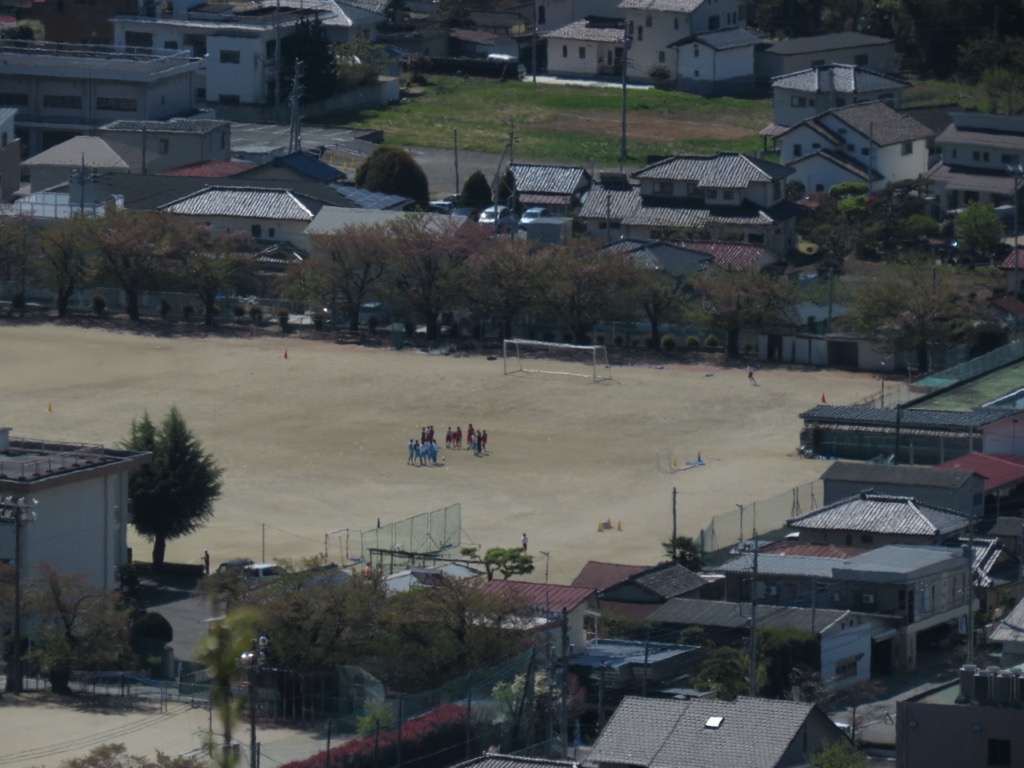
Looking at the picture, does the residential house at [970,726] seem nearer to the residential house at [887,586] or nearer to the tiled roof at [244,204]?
the residential house at [887,586]

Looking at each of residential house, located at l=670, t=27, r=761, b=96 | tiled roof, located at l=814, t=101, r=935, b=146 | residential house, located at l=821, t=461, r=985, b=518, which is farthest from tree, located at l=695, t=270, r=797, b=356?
residential house, located at l=670, t=27, r=761, b=96

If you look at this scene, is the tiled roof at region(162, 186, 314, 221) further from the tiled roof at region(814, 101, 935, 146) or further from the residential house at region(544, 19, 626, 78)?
the residential house at region(544, 19, 626, 78)

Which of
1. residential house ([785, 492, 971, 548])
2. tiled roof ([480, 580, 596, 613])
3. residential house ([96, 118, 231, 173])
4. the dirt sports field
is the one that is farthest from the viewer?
residential house ([96, 118, 231, 173])

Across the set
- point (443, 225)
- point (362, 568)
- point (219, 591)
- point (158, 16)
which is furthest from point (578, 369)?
point (158, 16)

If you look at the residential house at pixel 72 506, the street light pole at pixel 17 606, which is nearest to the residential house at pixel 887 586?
the residential house at pixel 72 506

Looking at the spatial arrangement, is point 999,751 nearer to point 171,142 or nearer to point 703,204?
point 703,204

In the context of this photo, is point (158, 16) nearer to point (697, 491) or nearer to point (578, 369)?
point (578, 369)
